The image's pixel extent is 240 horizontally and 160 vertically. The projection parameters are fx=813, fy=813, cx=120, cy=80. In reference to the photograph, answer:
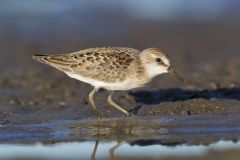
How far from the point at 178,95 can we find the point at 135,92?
0.91 m

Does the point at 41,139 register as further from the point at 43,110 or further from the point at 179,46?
the point at 179,46

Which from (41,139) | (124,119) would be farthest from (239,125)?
(41,139)

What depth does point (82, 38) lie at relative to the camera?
2148 cm

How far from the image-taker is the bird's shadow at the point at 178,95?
16.0m

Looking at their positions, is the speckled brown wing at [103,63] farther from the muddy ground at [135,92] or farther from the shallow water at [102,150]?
the shallow water at [102,150]

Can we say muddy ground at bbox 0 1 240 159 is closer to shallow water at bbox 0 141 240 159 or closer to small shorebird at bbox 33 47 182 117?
shallow water at bbox 0 141 240 159

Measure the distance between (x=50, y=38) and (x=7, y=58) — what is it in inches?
75.5

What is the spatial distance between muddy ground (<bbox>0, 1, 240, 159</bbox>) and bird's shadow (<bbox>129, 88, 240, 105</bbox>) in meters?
0.02

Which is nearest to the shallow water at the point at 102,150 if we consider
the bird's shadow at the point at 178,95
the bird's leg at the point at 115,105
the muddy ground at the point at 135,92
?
the muddy ground at the point at 135,92

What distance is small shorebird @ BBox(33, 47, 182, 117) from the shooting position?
14758 mm

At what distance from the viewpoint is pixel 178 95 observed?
640 inches

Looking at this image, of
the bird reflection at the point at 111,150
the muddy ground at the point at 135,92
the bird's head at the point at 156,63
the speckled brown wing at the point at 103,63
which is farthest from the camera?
the speckled brown wing at the point at 103,63

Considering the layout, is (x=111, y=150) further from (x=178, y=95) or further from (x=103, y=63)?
(x=178, y=95)

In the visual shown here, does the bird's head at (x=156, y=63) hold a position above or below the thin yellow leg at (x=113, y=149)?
above
